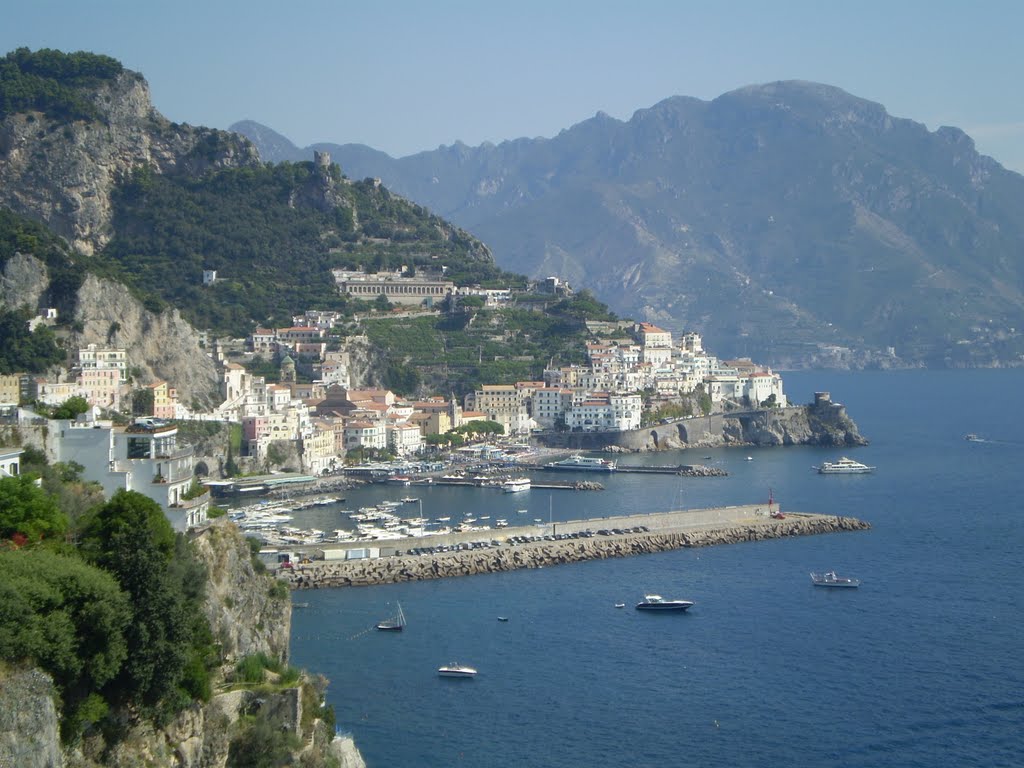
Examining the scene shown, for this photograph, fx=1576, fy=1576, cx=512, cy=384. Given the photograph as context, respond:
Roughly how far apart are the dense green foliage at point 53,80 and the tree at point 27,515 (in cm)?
5260

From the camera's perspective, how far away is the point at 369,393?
58.5 metres

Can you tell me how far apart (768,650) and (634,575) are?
22.5 feet

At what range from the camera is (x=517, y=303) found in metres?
73.4

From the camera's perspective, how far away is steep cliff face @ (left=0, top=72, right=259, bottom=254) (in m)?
64.5

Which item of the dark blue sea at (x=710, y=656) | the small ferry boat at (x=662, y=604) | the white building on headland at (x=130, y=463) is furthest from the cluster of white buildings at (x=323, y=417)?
the white building on headland at (x=130, y=463)

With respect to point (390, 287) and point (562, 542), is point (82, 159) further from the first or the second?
point (562, 542)

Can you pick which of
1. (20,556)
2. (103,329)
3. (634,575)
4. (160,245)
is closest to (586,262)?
(160,245)

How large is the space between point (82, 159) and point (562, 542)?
125 feet

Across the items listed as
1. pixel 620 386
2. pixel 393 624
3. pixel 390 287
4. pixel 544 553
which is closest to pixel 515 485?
pixel 544 553

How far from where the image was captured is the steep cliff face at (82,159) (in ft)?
212

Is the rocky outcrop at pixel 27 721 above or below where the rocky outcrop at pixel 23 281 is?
below

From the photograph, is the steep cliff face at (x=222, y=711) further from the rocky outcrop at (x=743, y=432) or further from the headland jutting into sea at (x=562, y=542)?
the rocky outcrop at (x=743, y=432)

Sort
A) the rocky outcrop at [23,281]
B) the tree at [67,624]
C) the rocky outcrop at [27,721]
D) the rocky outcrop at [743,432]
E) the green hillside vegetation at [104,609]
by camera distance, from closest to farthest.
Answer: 1. the rocky outcrop at [27,721]
2. the tree at [67,624]
3. the green hillside vegetation at [104,609]
4. the rocky outcrop at [23,281]
5. the rocky outcrop at [743,432]

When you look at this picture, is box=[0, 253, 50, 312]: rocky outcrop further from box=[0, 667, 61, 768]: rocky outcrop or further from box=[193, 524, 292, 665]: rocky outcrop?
box=[0, 667, 61, 768]: rocky outcrop
